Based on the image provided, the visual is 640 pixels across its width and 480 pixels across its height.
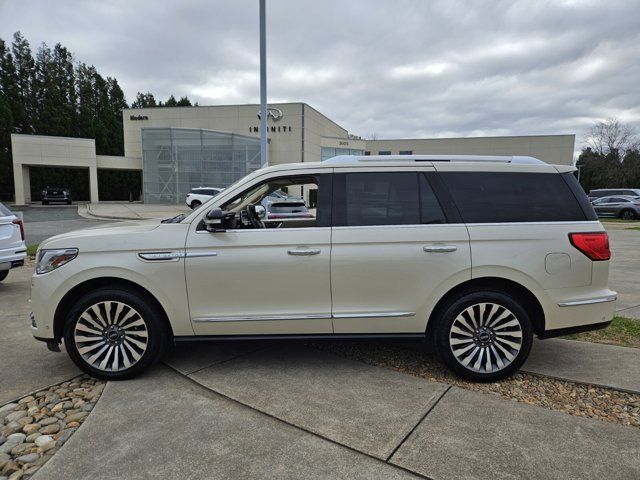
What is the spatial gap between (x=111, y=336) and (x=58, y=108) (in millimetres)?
60519

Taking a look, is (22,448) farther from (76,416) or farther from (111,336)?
(111,336)

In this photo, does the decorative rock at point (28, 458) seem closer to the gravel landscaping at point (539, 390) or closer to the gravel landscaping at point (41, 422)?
the gravel landscaping at point (41, 422)

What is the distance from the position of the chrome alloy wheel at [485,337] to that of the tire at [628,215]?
29125 millimetres

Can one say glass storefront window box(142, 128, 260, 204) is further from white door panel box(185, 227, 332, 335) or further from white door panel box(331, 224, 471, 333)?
white door panel box(331, 224, 471, 333)

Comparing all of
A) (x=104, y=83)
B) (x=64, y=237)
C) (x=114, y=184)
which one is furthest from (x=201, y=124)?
(x=64, y=237)

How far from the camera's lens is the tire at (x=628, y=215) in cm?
2647

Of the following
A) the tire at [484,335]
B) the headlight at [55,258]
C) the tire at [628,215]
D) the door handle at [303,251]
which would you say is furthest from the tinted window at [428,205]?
Answer: the tire at [628,215]

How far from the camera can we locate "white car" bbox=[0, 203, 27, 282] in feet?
22.2

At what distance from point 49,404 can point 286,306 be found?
2.06 m

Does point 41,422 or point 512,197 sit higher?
point 512,197

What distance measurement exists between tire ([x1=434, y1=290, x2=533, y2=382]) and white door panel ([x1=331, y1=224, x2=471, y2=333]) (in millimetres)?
267

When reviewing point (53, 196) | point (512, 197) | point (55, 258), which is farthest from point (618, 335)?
point (53, 196)

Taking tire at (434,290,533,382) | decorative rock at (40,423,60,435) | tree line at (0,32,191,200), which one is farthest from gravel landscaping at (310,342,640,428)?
tree line at (0,32,191,200)

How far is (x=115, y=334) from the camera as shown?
3695 millimetres
